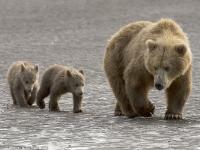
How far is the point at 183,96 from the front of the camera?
29.7ft

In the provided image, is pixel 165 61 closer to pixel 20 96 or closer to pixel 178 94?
pixel 178 94

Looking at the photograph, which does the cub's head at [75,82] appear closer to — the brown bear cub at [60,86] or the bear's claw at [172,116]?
the brown bear cub at [60,86]

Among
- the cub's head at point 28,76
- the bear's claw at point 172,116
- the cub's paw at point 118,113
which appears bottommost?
the cub's paw at point 118,113

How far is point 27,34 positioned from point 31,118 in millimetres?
14306

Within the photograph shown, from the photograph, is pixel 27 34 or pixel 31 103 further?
pixel 27 34

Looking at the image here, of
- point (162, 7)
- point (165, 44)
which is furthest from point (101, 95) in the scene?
point (162, 7)

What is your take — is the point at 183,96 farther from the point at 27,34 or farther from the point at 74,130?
the point at 27,34

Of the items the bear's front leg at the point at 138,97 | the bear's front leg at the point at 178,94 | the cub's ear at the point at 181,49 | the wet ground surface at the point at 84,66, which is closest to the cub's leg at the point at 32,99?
the wet ground surface at the point at 84,66

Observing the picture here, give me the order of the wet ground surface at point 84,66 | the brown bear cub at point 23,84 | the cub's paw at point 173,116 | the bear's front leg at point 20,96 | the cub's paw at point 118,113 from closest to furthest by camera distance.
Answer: the wet ground surface at point 84,66
the cub's paw at point 173,116
the cub's paw at point 118,113
the bear's front leg at point 20,96
the brown bear cub at point 23,84

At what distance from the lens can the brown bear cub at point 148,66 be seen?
859 centimetres

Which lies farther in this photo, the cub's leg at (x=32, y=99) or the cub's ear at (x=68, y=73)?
the cub's leg at (x=32, y=99)

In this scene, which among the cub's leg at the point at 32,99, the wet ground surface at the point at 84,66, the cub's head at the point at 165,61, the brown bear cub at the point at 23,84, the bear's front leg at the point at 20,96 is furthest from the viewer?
the cub's leg at the point at 32,99

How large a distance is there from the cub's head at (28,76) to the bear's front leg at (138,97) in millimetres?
2930

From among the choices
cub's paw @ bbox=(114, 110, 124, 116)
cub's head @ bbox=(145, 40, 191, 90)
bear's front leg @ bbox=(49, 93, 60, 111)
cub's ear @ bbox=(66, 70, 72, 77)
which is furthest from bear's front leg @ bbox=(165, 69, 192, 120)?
cub's ear @ bbox=(66, 70, 72, 77)
